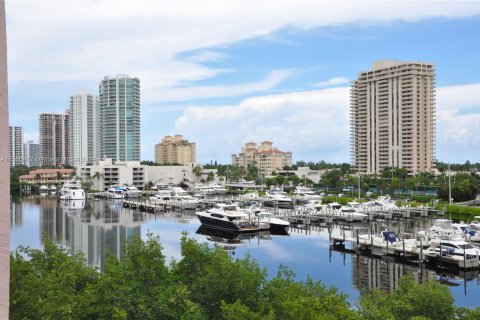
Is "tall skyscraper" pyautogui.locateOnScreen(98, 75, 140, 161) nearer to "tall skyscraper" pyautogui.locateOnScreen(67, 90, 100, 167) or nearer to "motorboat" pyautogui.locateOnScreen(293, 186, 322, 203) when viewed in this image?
"tall skyscraper" pyautogui.locateOnScreen(67, 90, 100, 167)

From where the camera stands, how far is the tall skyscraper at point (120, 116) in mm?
168875

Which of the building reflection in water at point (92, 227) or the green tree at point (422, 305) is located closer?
the green tree at point (422, 305)

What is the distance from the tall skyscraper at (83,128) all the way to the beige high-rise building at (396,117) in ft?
338

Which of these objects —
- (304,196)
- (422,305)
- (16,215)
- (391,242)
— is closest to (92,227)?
(16,215)

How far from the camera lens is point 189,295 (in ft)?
62.8

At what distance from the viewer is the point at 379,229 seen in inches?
2454

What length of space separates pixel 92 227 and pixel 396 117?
10445 cm

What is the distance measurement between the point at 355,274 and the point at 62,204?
77985 mm

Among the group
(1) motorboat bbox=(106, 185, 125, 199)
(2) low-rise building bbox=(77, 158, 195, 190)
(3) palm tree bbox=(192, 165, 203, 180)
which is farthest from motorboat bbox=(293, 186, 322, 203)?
(2) low-rise building bbox=(77, 158, 195, 190)

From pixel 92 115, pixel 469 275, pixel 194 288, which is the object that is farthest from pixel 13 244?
pixel 92 115

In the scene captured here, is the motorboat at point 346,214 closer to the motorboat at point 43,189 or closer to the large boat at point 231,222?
the large boat at point 231,222

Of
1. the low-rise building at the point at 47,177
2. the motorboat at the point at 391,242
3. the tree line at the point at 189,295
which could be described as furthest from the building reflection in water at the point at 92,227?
the low-rise building at the point at 47,177

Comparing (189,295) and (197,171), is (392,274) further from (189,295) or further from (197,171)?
(197,171)

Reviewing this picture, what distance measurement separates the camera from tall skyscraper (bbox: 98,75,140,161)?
16888 centimetres
